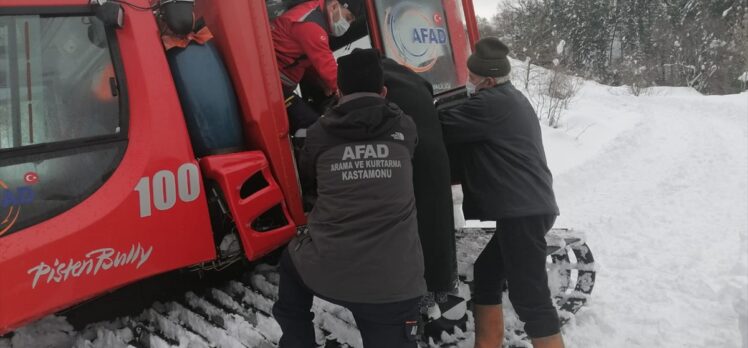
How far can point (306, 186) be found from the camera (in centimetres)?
326

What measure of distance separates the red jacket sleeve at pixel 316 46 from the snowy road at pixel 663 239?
90.9 inches

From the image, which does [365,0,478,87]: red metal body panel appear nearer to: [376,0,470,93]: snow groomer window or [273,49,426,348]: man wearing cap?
[376,0,470,93]: snow groomer window

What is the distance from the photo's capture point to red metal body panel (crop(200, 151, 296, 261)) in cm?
274

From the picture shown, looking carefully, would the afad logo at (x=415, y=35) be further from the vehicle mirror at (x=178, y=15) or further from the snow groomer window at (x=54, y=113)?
the snow groomer window at (x=54, y=113)

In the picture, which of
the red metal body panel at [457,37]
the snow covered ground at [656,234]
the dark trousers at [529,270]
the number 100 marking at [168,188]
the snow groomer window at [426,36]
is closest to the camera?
the number 100 marking at [168,188]

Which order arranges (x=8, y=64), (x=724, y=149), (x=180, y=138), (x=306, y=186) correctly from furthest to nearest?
(x=724, y=149) < (x=306, y=186) < (x=180, y=138) < (x=8, y=64)

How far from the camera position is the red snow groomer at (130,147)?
7.50 ft

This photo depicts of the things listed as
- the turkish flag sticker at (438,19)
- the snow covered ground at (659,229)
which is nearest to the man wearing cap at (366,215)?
the snow covered ground at (659,229)

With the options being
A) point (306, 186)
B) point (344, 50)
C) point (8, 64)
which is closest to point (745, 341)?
point (306, 186)

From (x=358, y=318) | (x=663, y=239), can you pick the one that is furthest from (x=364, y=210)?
(x=663, y=239)

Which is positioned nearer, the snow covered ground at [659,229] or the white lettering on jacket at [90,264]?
the white lettering on jacket at [90,264]

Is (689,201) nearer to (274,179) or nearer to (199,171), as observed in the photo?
(274,179)

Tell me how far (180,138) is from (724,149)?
12178mm

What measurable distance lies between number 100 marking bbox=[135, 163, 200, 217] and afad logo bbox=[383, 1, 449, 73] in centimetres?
181
